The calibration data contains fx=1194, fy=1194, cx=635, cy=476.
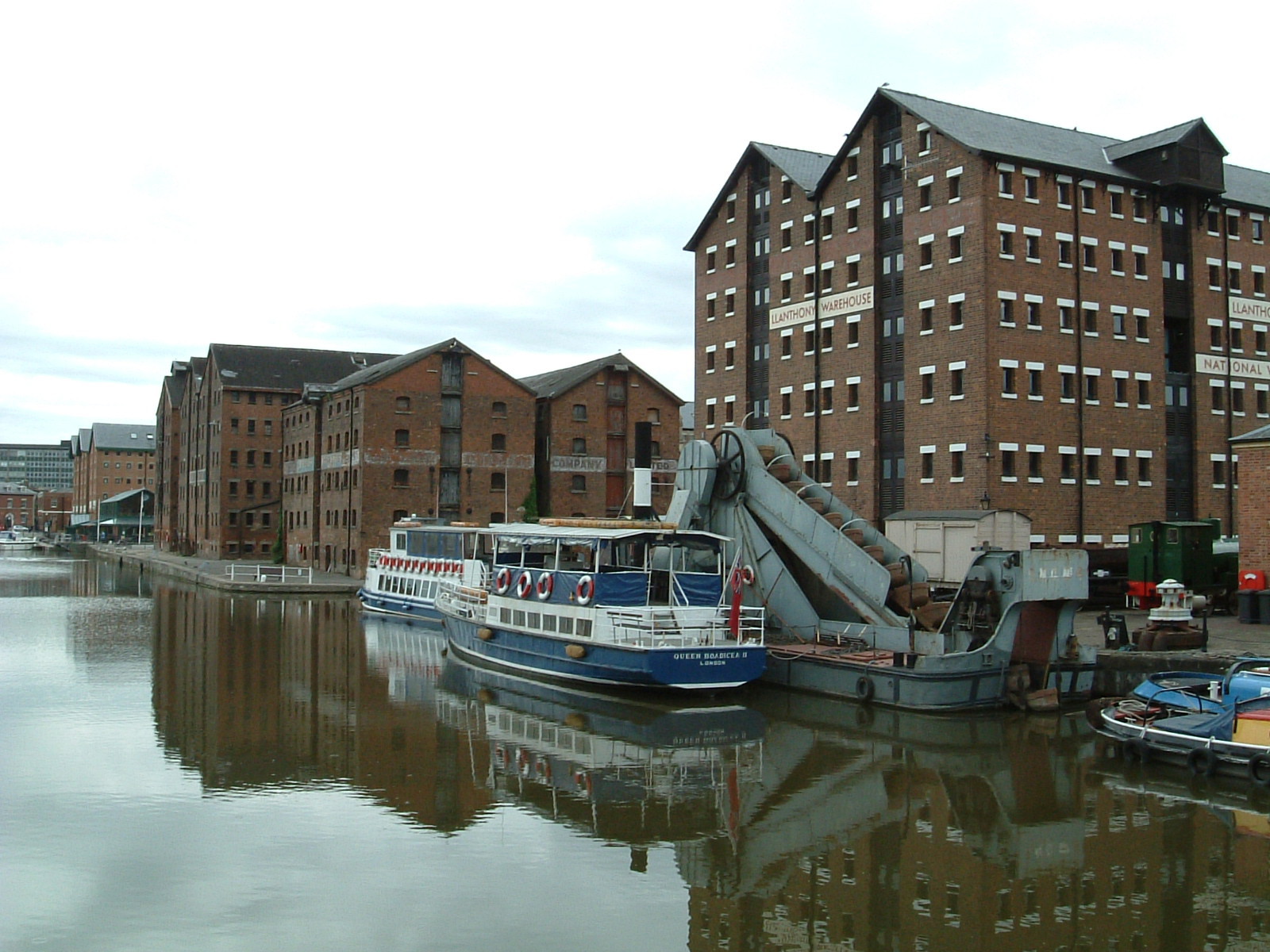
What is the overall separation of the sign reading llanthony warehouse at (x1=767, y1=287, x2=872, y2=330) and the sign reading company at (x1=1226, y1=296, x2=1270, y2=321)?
15.9 metres

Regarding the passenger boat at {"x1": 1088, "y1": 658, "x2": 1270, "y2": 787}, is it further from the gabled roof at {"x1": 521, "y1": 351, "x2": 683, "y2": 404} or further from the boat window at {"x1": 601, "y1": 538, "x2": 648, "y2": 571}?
the gabled roof at {"x1": 521, "y1": 351, "x2": 683, "y2": 404}

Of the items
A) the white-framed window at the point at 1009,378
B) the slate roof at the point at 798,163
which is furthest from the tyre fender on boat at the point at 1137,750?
the slate roof at the point at 798,163

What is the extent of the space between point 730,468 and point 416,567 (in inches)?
787

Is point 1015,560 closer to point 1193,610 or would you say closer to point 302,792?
point 1193,610

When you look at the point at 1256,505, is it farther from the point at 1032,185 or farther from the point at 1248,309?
the point at 1248,309

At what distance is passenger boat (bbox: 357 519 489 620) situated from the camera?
46.2 m

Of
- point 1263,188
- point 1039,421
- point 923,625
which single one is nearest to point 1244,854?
point 923,625

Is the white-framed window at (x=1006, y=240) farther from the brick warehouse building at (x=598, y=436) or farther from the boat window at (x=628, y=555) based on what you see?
the brick warehouse building at (x=598, y=436)

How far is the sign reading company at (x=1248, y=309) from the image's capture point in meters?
51.1

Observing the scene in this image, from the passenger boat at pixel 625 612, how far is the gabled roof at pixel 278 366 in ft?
197

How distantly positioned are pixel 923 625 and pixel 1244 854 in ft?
41.0

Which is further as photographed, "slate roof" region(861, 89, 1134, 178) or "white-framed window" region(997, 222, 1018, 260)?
"slate roof" region(861, 89, 1134, 178)

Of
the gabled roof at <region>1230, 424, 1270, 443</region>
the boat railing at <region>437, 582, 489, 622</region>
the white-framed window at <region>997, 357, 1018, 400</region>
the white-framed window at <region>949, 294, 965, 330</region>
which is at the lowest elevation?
the boat railing at <region>437, 582, 489, 622</region>

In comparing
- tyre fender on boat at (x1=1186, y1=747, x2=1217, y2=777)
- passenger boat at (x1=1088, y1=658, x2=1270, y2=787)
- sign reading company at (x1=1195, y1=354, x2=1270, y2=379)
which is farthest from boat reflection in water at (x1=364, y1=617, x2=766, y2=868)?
sign reading company at (x1=1195, y1=354, x2=1270, y2=379)
